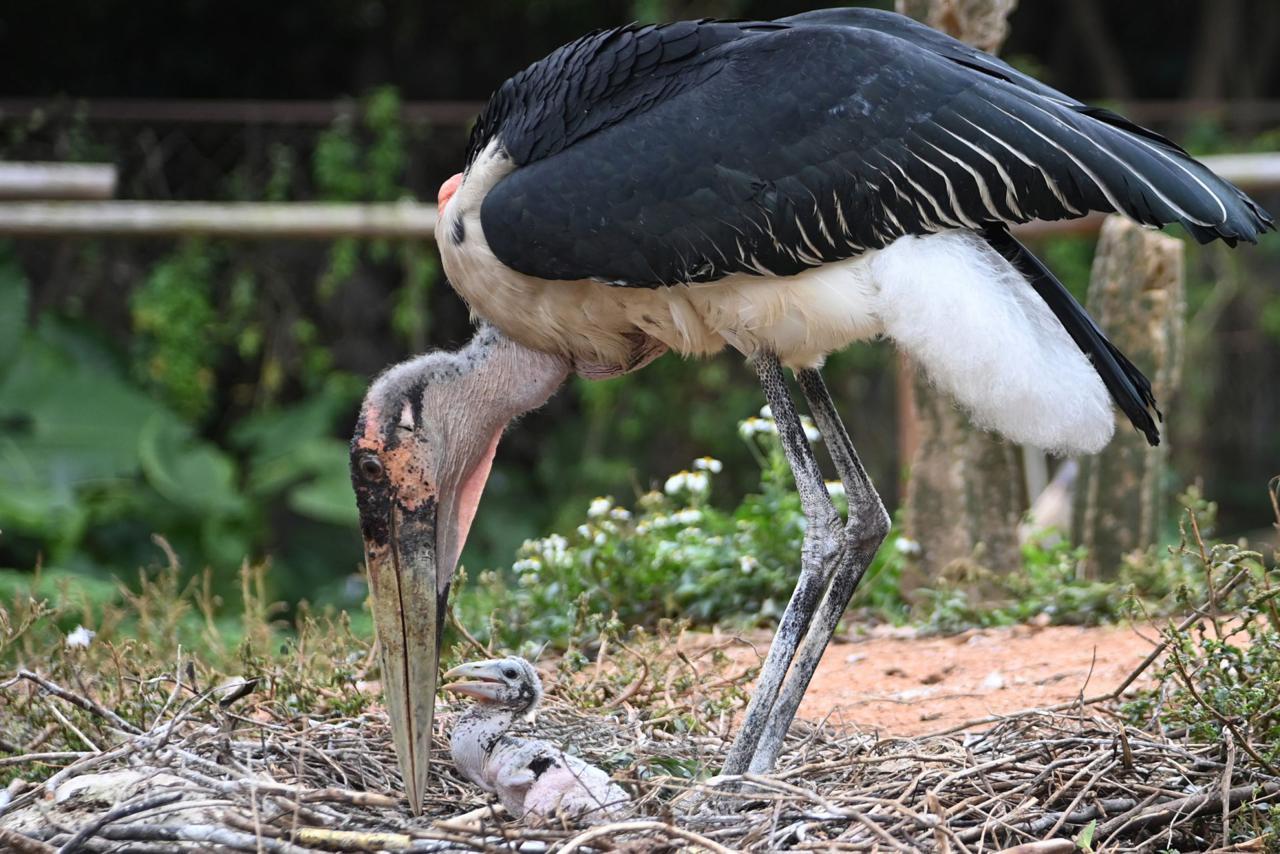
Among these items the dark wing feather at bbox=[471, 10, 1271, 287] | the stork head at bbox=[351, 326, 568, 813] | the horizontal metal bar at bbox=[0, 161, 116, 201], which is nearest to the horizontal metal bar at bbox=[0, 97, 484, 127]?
the horizontal metal bar at bbox=[0, 161, 116, 201]

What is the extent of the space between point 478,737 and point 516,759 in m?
0.16

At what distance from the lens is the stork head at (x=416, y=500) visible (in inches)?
147

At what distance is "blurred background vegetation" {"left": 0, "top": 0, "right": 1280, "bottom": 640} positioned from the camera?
26.8 feet

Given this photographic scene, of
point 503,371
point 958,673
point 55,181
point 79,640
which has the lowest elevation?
point 958,673

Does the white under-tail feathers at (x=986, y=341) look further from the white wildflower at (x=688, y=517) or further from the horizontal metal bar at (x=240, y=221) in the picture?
the horizontal metal bar at (x=240, y=221)

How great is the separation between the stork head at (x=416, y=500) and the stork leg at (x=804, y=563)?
677 millimetres

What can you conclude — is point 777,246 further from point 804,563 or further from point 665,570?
point 665,570

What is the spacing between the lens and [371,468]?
3793mm

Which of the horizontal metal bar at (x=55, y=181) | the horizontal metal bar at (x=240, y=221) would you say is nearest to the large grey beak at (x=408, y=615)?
the horizontal metal bar at (x=240, y=221)

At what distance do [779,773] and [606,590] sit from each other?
69.7 inches

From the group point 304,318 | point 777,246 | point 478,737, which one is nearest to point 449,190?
point 777,246

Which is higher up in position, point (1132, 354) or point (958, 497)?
point (1132, 354)

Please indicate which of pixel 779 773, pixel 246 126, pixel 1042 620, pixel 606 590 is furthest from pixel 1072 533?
pixel 246 126

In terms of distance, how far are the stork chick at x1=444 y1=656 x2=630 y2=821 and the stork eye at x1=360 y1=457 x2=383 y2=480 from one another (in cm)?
49
